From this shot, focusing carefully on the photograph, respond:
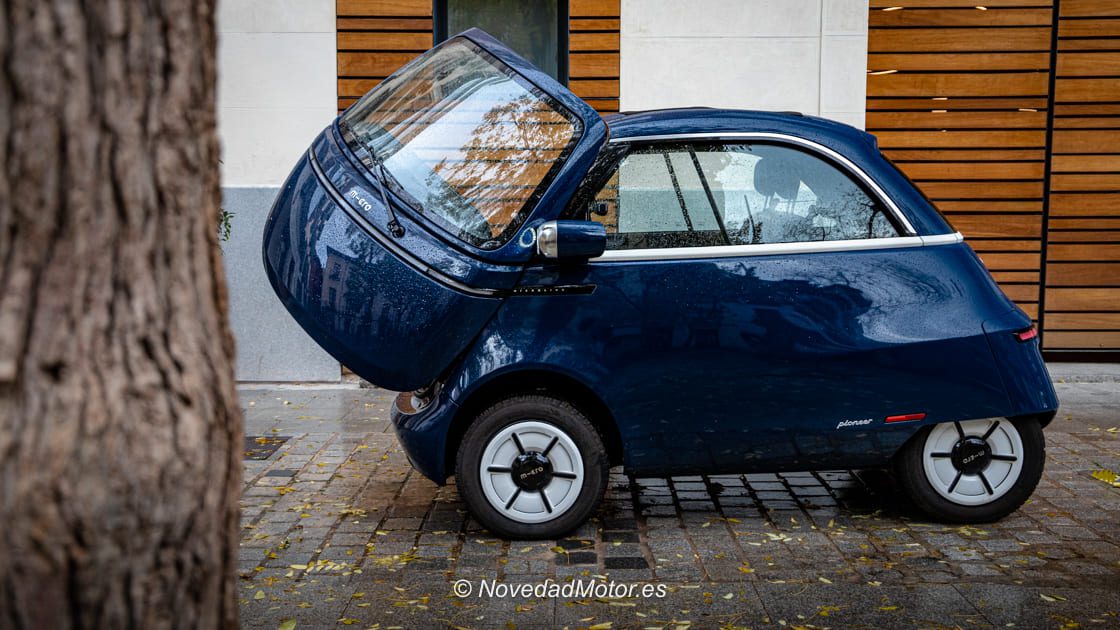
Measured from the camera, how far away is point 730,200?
466 cm

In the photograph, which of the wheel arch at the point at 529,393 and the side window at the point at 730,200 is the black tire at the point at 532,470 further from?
the side window at the point at 730,200

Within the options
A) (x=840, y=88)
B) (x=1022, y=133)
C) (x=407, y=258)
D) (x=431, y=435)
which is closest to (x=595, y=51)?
(x=840, y=88)

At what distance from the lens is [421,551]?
14.9ft

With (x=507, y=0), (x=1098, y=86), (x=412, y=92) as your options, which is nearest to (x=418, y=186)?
(x=412, y=92)

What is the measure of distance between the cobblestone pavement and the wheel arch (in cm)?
42

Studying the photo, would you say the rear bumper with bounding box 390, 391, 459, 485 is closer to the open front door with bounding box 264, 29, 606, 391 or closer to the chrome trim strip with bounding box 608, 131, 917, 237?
the open front door with bounding box 264, 29, 606, 391

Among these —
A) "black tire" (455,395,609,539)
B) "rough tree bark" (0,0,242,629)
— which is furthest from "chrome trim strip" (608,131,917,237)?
"rough tree bark" (0,0,242,629)

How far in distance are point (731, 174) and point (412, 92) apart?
1465mm

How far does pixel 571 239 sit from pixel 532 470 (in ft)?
3.32

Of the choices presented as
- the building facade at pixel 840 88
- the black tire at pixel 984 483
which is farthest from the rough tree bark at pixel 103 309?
the building facade at pixel 840 88

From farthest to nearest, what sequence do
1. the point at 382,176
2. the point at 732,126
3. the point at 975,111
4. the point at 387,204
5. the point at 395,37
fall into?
A: 1. the point at 975,111
2. the point at 395,37
3. the point at 732,126
4. the point at 382,176
5. the point at 387,204

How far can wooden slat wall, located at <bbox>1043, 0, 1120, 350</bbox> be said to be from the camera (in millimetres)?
8828

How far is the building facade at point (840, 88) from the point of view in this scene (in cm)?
862

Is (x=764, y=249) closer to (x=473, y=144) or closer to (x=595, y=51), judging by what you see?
(x=473, y=144)
